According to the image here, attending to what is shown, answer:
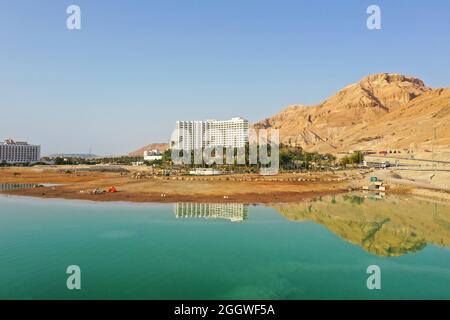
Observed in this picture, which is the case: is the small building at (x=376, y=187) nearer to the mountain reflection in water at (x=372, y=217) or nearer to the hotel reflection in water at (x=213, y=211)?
the mountain reflection in water at (x=372, y=217)

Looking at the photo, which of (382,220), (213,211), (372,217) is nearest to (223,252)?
(213,211)

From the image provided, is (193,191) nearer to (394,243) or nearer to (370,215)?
(370,215)

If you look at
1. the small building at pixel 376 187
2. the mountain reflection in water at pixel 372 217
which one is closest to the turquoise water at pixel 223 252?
the mountain reflection in water at pixel 372 217

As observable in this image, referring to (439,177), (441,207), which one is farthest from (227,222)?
(439,177)

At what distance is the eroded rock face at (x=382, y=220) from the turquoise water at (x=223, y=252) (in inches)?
4.6

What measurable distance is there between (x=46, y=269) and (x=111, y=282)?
4855 millimetres

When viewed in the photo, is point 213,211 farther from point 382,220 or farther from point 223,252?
point 382,220

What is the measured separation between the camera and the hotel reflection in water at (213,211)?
37.3 m

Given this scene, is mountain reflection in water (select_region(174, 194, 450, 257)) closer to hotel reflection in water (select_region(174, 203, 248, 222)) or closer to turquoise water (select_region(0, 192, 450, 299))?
hotel reflection in water (select_region(174, 203, 248, 222))

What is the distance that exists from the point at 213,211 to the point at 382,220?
1830cm

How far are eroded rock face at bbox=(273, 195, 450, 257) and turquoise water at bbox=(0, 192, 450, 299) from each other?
116 mm

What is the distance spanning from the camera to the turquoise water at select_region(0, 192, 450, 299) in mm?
17500

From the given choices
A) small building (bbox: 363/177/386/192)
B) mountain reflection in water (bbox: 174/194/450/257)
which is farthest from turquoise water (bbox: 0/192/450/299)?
small building (bbox: 363/177/386/192)

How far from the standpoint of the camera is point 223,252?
24109mm
